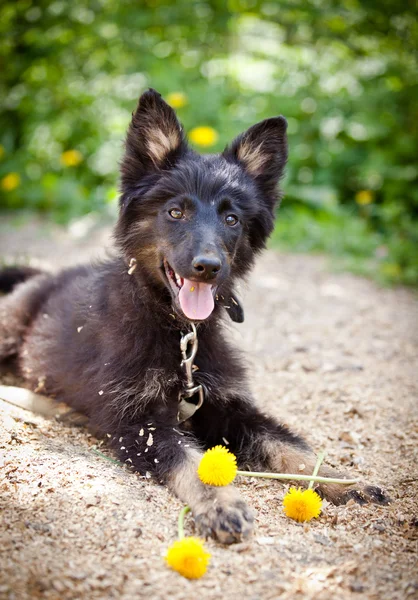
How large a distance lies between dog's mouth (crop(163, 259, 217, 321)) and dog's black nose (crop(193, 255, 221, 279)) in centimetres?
12

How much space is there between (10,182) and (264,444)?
22.1ft

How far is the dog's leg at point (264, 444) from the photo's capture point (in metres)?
3.21

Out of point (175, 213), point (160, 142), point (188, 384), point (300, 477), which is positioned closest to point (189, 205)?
point (175, 213)

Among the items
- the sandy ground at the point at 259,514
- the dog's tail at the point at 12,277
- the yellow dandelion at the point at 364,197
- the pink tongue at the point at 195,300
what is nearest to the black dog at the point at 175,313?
the pink tongue at the point at 195,300

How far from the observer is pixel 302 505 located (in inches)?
113

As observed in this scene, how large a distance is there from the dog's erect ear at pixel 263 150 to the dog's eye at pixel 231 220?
0.48m

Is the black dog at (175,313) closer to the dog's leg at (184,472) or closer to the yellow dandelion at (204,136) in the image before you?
the dog's leg at (184,472)

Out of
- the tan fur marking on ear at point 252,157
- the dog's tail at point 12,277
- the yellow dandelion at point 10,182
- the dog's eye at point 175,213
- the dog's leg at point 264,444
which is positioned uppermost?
the tan fur marking on ear at point 252,157

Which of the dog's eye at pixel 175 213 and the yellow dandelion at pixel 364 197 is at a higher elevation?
the dog's eye at pixel 175 213

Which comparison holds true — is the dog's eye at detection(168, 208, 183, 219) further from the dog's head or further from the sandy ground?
the sandy ground

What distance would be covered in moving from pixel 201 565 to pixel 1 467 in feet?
4.10

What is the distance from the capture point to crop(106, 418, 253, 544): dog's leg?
2.69 meters

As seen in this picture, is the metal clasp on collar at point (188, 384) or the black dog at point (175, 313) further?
the metal clasp on collar at point (188, 384)

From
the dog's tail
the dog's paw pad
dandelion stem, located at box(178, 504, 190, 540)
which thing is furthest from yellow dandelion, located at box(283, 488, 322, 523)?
the dog's tail
